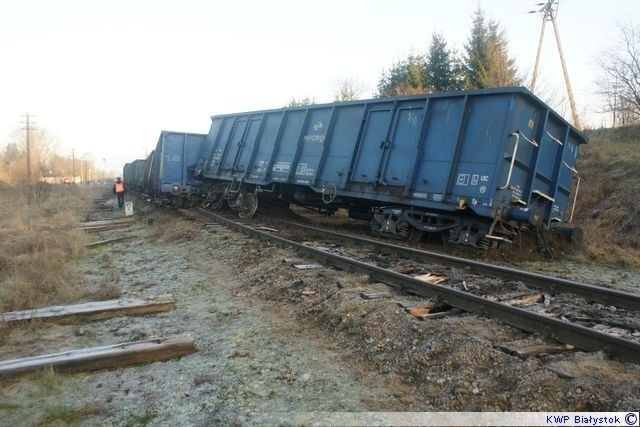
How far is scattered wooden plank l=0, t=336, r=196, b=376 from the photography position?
4.28 metres

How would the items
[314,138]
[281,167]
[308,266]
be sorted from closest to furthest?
[308,266], [314,138], [281,167]

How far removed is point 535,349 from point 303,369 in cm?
202

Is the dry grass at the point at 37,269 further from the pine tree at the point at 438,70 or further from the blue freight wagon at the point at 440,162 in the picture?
the pine tree at the point at 438,70

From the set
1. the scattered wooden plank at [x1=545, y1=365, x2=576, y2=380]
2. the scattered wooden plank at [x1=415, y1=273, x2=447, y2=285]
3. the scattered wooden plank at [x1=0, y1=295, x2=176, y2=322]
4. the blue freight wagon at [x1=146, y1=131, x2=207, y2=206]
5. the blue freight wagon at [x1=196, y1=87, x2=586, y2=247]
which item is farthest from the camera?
the blue freight wagon at [x1=146, y1=131, x2=207, y2=206]

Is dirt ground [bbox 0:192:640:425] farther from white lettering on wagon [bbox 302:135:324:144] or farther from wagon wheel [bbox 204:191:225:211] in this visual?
wagon wheel [bbox 204:191:225:211]

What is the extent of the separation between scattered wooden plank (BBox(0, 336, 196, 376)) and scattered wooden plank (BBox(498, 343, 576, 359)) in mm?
3022

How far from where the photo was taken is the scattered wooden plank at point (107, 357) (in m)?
4.28

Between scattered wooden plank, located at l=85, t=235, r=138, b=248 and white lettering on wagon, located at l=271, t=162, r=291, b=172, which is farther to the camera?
white lettering on wagon, located at l=271, t=162, r=291, b=172

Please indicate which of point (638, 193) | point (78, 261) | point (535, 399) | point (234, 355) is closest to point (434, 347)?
point (535, 399)

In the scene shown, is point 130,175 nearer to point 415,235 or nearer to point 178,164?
point 178,164

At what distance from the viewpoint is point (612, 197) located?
1543cm

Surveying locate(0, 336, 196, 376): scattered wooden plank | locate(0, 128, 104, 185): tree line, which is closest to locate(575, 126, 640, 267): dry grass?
locate(0, 336, 196, 376): scattered wooden plank

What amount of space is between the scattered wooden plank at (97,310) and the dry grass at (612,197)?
367 inches

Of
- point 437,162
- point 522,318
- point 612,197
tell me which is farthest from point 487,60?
point 522,318
